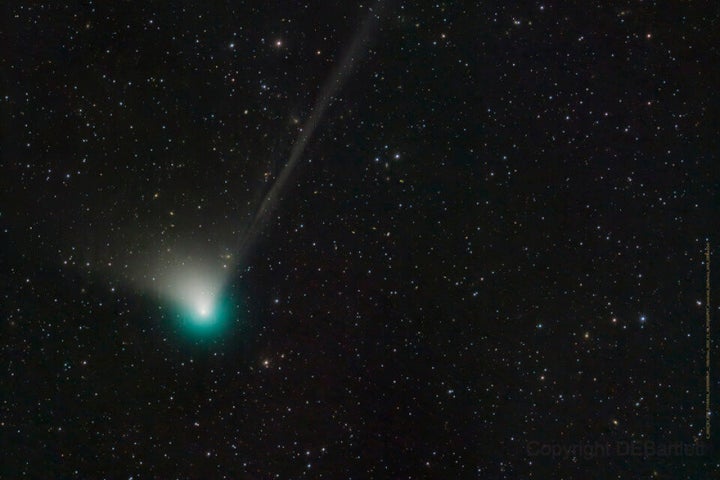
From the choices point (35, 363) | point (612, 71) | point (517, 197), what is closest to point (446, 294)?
point (517, 197)

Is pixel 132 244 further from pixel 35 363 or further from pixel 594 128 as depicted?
pixel 594 128

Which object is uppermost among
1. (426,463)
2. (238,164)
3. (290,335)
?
(238,164)

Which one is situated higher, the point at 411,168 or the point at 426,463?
the point at 411,168

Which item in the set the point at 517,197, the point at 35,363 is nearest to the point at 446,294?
the point at 517,197

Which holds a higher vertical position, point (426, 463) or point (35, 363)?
point (35, 363)

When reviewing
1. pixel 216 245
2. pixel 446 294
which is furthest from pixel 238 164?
pixel 446 294

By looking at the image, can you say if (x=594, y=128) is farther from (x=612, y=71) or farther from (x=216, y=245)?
(x=216, y=245)
